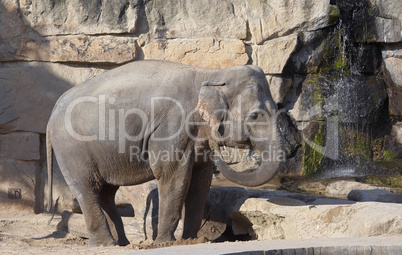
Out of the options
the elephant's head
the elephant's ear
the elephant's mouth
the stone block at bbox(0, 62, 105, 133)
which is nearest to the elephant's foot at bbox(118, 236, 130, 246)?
the elephant's head

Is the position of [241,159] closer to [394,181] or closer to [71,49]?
[394,181]

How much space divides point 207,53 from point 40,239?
2.90 metres

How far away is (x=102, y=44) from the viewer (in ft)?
24.4

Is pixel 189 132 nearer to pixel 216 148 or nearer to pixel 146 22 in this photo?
pixel 216 148

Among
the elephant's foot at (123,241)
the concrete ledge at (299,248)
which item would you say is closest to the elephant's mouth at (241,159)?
the elephant's foot at (123,241)

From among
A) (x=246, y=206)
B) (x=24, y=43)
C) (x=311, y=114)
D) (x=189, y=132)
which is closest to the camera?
(x=189, y=132)

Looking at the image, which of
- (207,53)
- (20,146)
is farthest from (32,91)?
(207,53)

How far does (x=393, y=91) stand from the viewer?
8.34 m

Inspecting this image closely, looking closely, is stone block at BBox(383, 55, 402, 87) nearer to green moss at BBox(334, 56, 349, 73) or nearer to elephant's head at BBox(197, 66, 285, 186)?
green moss at BBox(334, 56, 349, 73)

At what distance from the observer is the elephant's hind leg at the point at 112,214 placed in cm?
565

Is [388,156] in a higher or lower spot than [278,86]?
lower

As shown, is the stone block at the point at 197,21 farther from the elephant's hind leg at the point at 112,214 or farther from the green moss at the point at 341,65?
the elephant's hind leg at the point at 112,214

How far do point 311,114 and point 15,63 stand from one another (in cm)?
369

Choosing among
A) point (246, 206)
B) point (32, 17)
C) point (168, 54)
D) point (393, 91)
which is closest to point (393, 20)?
point (393, 91)
